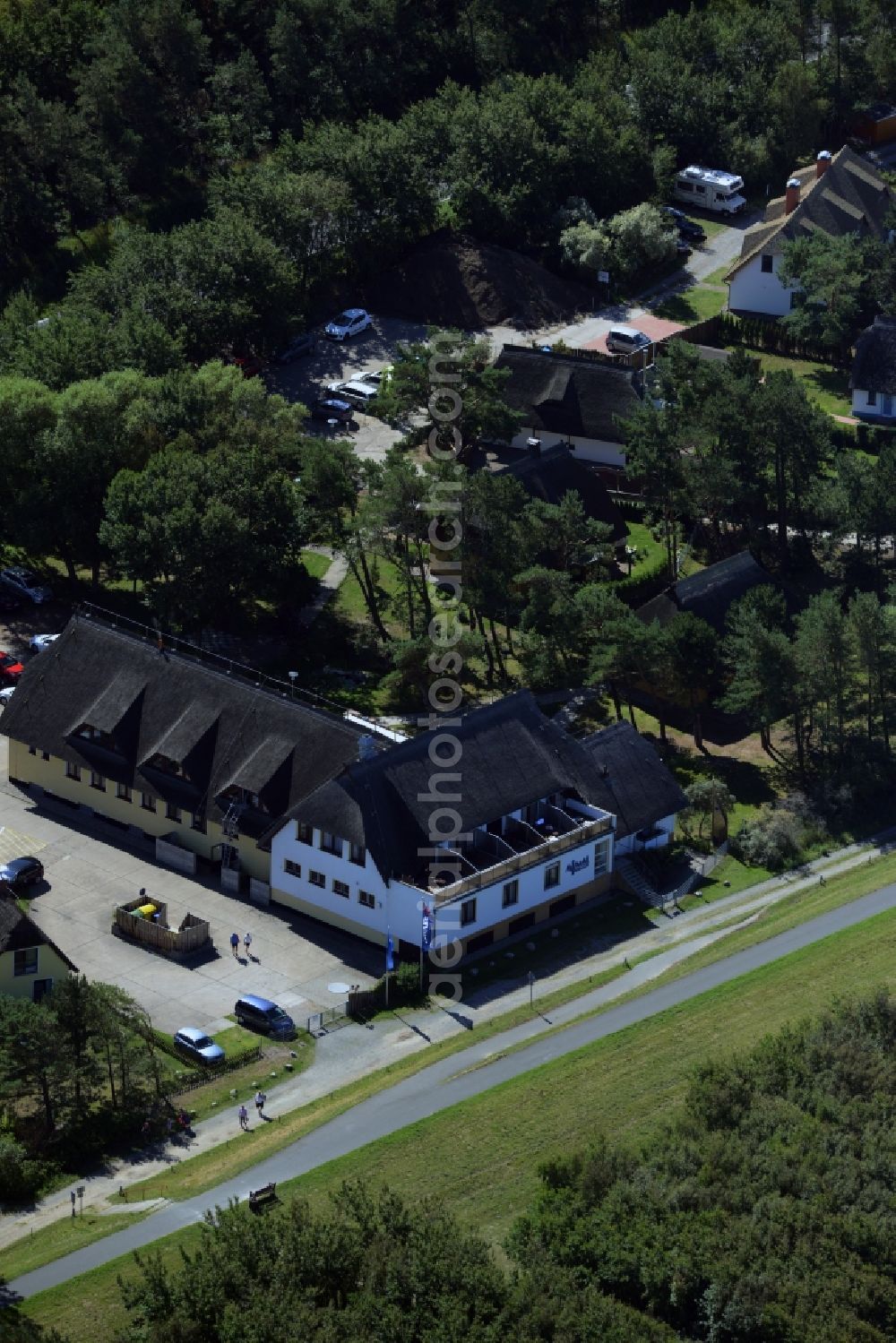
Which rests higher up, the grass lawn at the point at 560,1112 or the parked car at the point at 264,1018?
the grass lawn at the point at 560,1112

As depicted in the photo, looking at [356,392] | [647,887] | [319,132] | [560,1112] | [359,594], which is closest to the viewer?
[560,1112]

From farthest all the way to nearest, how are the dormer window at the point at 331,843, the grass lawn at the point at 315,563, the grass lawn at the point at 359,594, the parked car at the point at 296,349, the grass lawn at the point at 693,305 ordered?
1. the grass lawn at the point at 693,305
2. the parked car at the point at 296,349
3. the grass lawn at the point at 315,563
4. the grass lawn at the point at 359,594
5. the dormer window at the point at 331,843

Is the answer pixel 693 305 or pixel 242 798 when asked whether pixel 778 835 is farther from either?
pixel 693 305

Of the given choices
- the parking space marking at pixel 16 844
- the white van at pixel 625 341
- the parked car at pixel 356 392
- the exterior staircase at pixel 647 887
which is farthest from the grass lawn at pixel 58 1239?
the white van at pixel 625 341

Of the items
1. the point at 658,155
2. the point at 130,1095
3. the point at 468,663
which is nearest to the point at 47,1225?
the point at 130,1095

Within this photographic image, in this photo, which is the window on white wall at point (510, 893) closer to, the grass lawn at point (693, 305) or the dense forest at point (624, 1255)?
the dense forest at point (624, 1255)

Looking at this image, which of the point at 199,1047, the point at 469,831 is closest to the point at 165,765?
the point at 469,831
